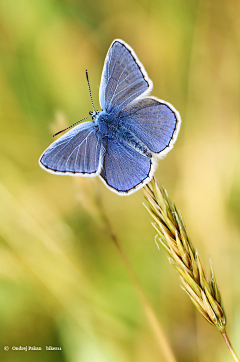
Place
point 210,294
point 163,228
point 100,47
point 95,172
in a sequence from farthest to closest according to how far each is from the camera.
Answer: point 100,47
point 95,172
point 163,228
point 210,294

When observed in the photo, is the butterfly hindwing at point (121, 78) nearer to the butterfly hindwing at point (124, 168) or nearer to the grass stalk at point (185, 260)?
the butterfly hindwing at point (124, 168)

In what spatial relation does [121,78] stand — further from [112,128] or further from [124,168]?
[124,168]

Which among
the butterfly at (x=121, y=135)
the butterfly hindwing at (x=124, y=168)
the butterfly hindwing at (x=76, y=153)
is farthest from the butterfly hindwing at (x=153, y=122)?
the butterfly hindwing at (x=76, y=153)

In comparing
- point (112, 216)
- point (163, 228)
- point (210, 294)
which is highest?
point (112, 216)

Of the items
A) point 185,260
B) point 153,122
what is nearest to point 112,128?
point 153,122

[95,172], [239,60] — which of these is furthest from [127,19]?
[95,172]

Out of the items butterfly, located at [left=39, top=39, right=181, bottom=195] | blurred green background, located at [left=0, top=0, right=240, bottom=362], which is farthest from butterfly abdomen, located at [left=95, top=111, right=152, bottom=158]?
blurred green background, located at [left=0, top=0, right=240, bottom=362]

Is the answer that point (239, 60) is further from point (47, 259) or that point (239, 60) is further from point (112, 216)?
point (47, 259)

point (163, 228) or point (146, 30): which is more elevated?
point (146, 30)
